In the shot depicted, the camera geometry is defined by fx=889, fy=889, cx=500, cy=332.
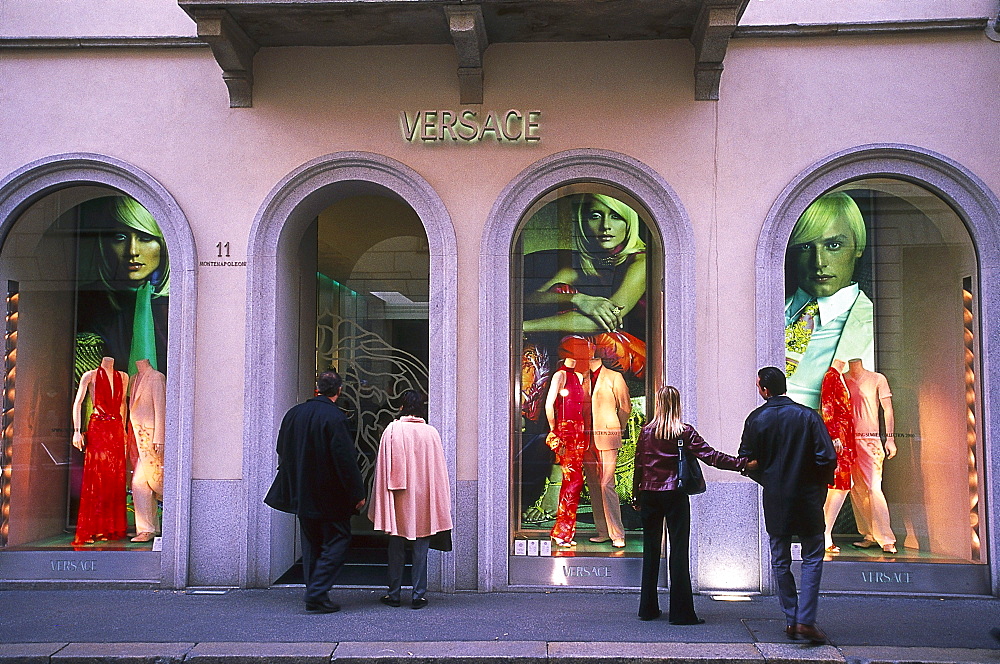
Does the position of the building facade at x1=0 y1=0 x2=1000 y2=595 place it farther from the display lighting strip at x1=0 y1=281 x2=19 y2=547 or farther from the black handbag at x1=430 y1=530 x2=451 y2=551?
the black handbag at x1=430 y1=530 x2=451 y2=551

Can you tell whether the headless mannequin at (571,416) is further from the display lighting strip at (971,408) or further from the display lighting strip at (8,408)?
the display lighting strip at (8,408)

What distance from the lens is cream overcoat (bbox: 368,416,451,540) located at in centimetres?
736

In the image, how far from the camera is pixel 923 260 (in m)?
8.41

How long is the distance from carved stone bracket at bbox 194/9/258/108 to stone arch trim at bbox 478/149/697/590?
2.62 meters

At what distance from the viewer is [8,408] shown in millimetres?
8664

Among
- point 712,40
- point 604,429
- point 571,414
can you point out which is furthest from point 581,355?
point 712,40

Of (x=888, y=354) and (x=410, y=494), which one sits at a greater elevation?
(x=888, y=354)

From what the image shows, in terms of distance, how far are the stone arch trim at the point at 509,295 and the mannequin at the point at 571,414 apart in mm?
553

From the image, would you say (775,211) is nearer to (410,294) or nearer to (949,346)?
(949,346)

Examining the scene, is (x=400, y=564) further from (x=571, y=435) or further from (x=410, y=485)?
(x=571, y=435)

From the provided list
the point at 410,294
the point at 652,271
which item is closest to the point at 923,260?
the point at 652,271

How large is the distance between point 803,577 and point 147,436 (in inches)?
245

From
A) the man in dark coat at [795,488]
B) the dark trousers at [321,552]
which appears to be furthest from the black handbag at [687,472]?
the dark trousers at [321,552]

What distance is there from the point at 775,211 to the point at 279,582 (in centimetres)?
576
